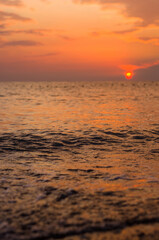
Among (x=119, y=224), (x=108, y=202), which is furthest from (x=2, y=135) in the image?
(x=119, y=224)

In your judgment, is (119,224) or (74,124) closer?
(119,224)

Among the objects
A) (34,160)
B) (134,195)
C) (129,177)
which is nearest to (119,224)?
(134,195)

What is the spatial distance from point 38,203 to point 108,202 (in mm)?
1325

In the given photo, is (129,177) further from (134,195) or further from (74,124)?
(74,124)

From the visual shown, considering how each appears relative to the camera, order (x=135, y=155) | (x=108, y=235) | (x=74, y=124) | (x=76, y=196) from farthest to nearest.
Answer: (x=74, y=124), (x=135, y=155), (x=76, y=196), (x=108, y=235)

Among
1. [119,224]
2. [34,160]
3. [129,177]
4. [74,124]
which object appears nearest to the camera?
[119,224]

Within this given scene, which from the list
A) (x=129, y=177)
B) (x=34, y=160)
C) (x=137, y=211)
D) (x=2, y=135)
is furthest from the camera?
(x=2, y=135)

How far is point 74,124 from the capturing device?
15.8 m

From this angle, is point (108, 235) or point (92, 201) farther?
point (92, 201)

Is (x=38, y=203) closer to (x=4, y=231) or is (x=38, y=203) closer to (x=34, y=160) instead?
(x=4, y=231)

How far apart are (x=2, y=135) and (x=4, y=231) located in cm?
900

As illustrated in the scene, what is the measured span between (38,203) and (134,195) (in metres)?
1.95

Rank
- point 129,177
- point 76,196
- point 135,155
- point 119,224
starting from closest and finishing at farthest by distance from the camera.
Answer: point 119,224, point 76,196, point 129,177, point 135,155

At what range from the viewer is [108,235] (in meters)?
3.50
